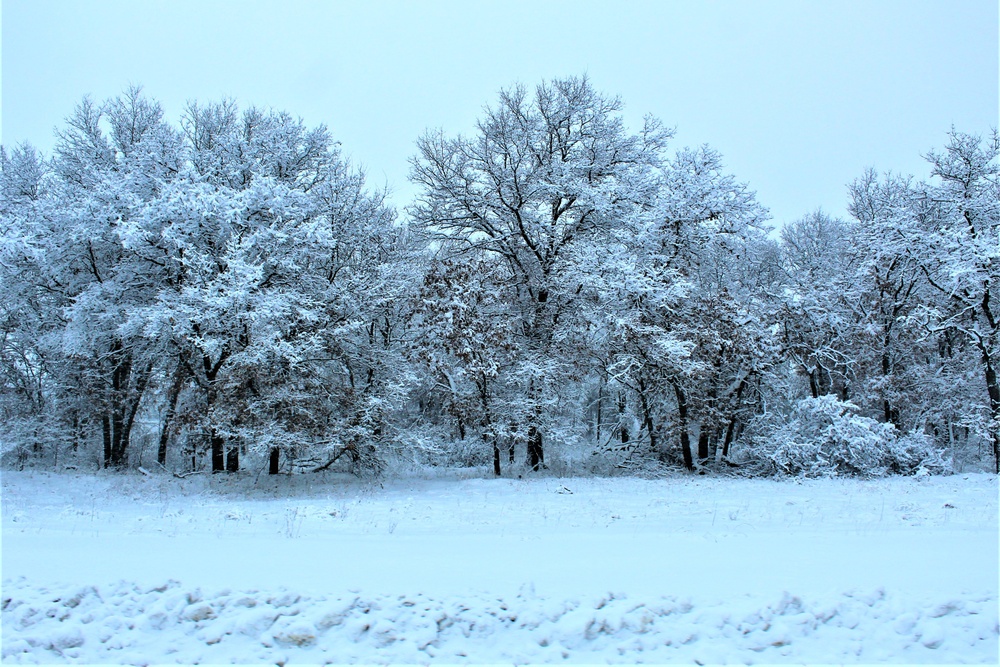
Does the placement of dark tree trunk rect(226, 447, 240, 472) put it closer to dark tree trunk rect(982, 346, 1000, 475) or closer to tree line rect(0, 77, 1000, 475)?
tree line rect(0, 77, 1000, 475)

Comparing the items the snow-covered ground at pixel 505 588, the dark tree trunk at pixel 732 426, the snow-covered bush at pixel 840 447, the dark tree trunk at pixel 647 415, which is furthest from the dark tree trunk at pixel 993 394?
the snow-covered ground at pixel 505 588

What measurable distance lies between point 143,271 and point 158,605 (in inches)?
542

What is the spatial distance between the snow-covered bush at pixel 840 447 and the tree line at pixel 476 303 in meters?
0.09

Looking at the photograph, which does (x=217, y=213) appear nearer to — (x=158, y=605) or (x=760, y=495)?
(x=158, y=605)

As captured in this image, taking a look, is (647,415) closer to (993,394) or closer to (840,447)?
(840,447)

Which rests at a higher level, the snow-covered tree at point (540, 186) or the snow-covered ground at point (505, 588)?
the snow-covered tree at point (540, 186)

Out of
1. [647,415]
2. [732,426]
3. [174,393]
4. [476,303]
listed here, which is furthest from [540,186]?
[174,393]

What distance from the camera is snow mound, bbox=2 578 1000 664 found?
15.0 ft

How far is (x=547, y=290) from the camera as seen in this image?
1981cm

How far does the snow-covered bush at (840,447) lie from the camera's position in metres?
17.2

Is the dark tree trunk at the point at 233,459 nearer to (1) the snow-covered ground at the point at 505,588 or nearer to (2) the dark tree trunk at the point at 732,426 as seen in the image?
(1) the snow-covered ground at the point at 505,588

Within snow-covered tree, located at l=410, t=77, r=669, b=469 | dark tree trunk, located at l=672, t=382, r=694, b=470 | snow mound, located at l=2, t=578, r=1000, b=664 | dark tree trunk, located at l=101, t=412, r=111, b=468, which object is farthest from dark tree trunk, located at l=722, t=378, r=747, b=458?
dark tree trunk, located at l=101, t=412, r=111, b=468

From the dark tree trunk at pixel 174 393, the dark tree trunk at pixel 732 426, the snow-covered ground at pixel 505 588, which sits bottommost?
the snow-covered ground at pixel 505 588

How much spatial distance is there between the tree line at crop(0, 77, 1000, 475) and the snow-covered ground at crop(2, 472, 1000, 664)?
6.25m
